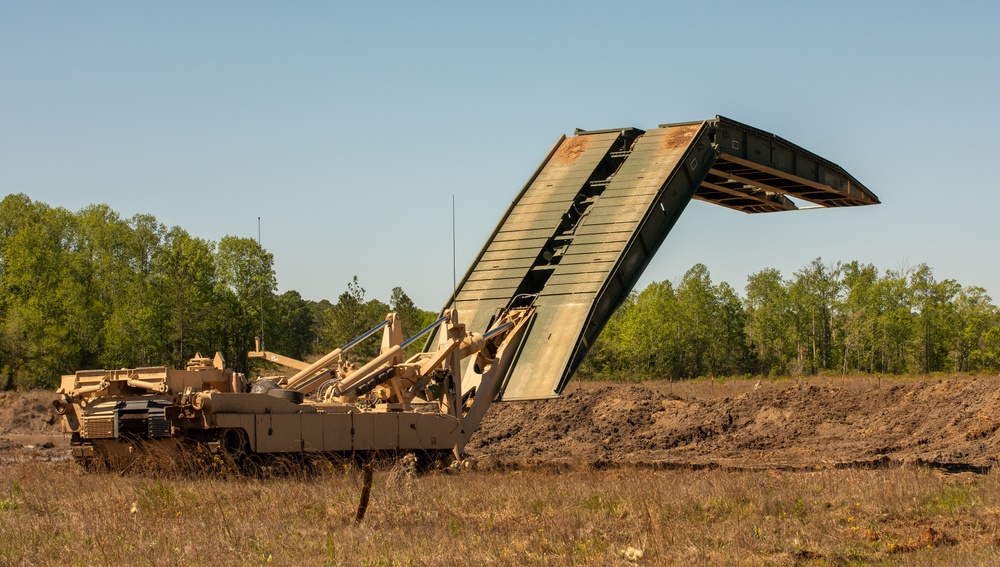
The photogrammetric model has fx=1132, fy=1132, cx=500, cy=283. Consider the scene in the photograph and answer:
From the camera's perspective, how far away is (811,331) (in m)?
69.9

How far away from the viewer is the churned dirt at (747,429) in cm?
2011

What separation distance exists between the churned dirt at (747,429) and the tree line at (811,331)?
118ft

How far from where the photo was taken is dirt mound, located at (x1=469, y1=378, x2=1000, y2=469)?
806 inches

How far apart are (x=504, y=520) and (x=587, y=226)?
29.3 ft

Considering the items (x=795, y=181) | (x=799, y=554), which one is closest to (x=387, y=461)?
(x=799, y=554)

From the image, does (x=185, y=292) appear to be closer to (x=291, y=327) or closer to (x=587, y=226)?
(x=587, y=226)

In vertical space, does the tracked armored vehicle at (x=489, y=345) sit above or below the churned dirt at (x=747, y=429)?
above

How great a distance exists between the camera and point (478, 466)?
17562 mm

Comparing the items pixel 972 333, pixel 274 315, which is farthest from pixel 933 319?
pixel 274 315

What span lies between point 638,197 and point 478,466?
523 centimetres

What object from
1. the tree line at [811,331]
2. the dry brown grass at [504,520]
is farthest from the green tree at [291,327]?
the dry brown grass at [504,520]

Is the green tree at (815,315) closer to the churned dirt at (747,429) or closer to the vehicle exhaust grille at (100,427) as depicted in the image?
the churned dirt at (747,429)

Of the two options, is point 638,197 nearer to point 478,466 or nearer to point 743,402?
point 478,466

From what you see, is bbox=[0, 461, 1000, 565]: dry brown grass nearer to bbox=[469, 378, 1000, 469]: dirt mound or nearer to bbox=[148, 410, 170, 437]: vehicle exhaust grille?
bbox=[148, 410, 170, 437]: vehicle exhaust grille
